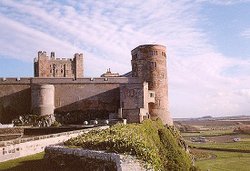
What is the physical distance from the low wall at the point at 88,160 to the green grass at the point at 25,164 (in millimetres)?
679

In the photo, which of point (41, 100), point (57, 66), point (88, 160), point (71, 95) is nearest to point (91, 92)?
point (71, 95)

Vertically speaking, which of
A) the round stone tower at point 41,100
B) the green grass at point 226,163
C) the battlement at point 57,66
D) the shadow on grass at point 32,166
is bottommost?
the green grass at point 226,163

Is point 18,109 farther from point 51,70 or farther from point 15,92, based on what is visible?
point 51,70

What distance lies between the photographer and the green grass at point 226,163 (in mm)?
51656

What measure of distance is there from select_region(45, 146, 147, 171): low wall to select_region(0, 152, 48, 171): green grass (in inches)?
26.7

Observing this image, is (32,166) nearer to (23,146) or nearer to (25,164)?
(25,164)

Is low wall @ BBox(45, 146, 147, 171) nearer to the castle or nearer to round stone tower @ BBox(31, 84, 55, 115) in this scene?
the castle

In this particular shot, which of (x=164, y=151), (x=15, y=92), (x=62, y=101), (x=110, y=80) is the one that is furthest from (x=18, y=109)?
(x=164, y=151)

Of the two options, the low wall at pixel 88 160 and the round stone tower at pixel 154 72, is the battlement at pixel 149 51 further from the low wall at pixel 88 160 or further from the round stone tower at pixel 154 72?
the low wall at pixel 88 160

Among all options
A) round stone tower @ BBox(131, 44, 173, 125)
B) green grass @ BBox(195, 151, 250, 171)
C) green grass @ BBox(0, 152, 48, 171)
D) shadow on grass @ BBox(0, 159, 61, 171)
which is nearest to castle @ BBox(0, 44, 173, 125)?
round stone tower @ BBox(131, 44, 173, 125)

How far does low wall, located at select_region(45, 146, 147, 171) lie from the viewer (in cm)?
1783

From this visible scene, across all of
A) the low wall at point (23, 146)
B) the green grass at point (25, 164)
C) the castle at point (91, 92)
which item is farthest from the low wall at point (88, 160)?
the castle at point (91, 92)

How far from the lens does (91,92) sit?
48.4 meters

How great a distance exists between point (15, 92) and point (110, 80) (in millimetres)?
12596
